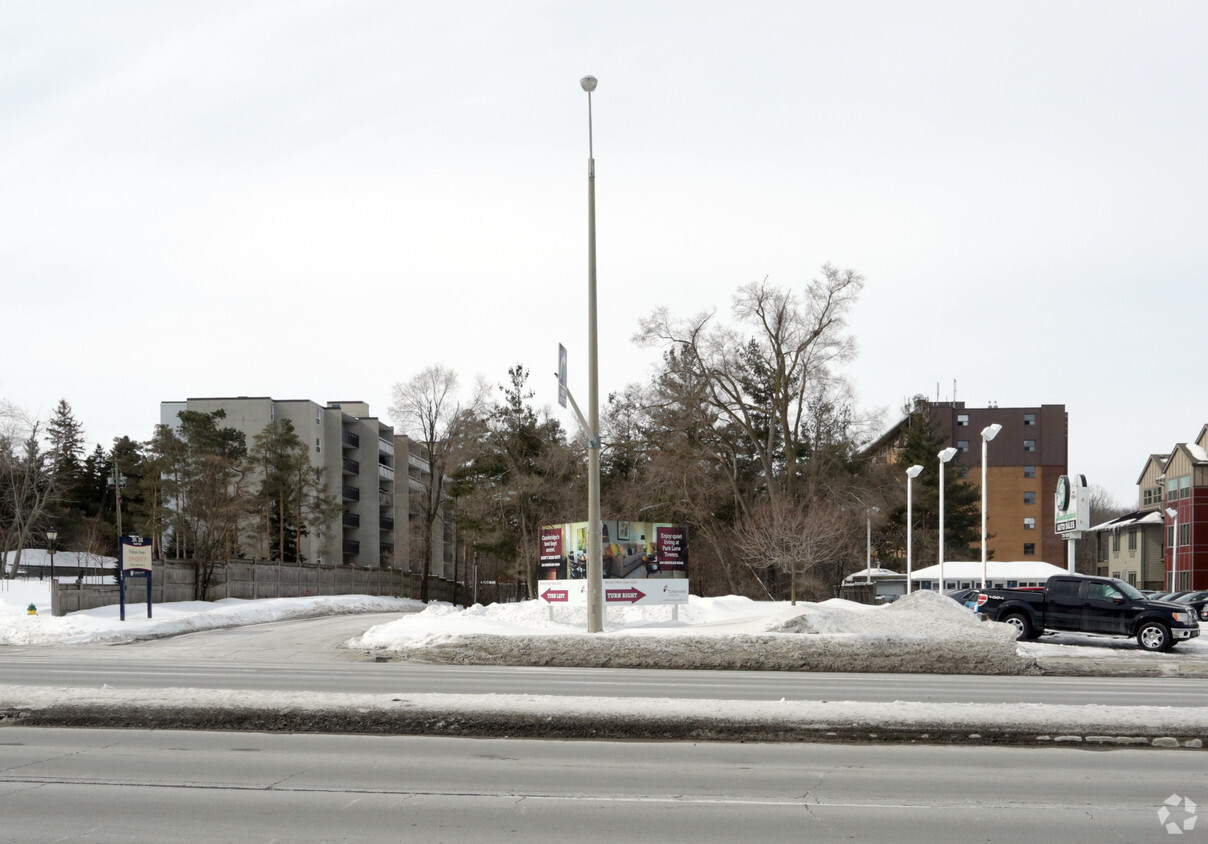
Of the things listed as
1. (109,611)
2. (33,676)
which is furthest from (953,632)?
(109,611)

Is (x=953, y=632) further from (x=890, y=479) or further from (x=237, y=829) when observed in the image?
(x=890, y=479)

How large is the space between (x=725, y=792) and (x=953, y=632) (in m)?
19.7

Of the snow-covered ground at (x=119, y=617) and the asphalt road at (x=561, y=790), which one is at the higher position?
the asphalt road at (x=561, y=790)

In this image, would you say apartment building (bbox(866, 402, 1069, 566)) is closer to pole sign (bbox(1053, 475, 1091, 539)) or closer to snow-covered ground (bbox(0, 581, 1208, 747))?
pole sign (bbox(1053, 475, 1091, 539))

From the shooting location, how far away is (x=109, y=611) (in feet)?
109

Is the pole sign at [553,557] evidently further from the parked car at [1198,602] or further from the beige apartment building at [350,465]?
the beige apartment building at [350,465]

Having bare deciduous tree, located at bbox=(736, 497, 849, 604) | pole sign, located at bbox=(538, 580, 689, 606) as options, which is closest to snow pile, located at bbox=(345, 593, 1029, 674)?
pole sign, located at bbox=(538, 580, 689, 606)

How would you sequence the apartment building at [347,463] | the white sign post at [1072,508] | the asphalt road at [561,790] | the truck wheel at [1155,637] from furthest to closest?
the apartment building at [347,463], the white sign post at [1072,508], the truck wheel at [1155,637], the asphalt road at [561,790]

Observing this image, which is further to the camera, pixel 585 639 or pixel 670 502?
pixel 670 502

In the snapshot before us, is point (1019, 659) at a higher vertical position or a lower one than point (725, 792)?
lower

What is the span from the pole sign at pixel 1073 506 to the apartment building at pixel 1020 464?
6125cm

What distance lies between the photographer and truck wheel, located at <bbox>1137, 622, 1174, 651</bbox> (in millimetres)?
25906

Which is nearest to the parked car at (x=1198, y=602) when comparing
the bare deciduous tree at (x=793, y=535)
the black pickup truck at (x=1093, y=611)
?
the bare deciduous tree at (x=793, y=535)

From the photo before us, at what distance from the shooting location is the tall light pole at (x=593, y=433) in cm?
2403
